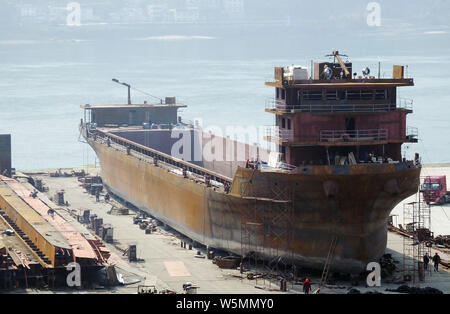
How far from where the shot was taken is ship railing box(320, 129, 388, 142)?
40.7 metres

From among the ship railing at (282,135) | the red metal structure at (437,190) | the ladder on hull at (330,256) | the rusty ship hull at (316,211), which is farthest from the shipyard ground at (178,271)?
the ship railing at (282,135)

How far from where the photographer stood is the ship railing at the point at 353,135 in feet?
133

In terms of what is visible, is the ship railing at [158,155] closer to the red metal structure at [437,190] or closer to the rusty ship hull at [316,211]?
the rusty ship hull at [316,211]

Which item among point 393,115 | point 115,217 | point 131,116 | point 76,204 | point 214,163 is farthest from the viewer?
point 131,116

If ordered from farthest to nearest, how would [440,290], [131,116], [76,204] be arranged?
1. [131,116]
2. [76,204]
3. [440,290]

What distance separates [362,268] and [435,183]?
878 inches

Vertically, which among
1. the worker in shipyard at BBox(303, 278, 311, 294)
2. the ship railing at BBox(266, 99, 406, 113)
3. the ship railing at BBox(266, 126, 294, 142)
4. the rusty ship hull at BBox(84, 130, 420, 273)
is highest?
the ship railing at BBox(266, 99, 406, 113)

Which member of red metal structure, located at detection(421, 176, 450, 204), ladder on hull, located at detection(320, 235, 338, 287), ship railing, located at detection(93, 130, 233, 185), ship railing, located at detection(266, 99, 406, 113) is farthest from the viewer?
red metal structure, located at detection(421, 176, 450, 204)

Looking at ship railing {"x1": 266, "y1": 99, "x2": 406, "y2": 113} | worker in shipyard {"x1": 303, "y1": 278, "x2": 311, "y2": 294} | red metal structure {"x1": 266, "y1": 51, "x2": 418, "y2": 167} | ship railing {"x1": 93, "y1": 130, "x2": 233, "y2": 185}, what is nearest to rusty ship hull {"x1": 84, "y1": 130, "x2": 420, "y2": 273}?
red metal structure {"x1": 266, "y1": 51, "x2": 418, "y2": 167}

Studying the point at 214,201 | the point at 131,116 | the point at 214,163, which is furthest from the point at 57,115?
the point at 214,201

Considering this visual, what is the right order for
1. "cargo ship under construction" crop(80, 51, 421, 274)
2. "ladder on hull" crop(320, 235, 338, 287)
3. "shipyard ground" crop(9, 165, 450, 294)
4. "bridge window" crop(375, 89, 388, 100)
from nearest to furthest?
"shipyard ground" crop(9, 165, 450, 294) < "cargo ship under construction" crop(80, 51, 421, 274) < "ladder on hull" crop(320, 235, 338, 287) < "bridge window" crop(375, 89, 388, 100)

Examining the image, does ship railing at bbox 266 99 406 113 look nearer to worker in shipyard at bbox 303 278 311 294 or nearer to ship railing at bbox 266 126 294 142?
ship railing at bbox 266 126 294 142
